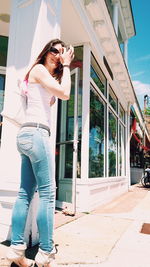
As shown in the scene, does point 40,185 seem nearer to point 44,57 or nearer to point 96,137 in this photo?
point 44,57

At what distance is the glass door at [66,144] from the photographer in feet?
12.9

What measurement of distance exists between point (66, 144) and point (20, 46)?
221cm

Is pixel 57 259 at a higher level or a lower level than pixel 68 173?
lower

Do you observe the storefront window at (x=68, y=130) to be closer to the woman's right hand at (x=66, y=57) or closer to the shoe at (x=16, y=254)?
the woman's right hand at (x=66, y=57)

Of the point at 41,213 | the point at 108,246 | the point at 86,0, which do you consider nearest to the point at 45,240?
the point at 41,213

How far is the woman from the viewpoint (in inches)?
55.9

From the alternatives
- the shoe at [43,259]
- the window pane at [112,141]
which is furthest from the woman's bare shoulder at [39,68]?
the window pane at [112,141]

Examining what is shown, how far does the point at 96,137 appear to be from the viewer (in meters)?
4.84

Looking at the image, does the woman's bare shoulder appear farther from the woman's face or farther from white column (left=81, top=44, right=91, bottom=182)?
white column (left=81, top=44, right=91, bottom=182)

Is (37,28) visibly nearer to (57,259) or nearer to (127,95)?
(57,259)

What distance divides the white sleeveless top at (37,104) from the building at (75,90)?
72 centimetres

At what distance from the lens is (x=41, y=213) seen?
1.42 m

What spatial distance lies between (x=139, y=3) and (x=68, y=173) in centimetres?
835

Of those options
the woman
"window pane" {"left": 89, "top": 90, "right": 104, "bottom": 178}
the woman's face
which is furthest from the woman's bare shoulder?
"window pane" {"left": 89, "top": 90, "right": 104, "bottom": 178}
